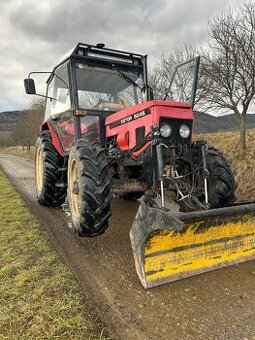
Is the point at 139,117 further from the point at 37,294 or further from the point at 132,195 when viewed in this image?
the point at 132,195

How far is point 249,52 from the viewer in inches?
347

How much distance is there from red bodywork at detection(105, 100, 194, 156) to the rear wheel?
2.19 feet

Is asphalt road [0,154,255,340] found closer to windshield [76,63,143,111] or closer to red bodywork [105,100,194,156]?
red bodywork [105,100,194,156]

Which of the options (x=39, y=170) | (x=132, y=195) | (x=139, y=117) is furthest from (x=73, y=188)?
(x=39, y=170)

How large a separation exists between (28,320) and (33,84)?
382 cm

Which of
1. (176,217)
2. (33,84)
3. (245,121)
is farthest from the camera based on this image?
(245,121)

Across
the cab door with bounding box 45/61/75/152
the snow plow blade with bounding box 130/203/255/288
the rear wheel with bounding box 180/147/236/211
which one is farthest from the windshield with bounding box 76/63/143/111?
the snow plow blade with bounding box 130/203/255/288

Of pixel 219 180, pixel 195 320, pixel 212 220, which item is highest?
pixel 219 180

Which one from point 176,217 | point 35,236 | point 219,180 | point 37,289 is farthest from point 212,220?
point 35,236

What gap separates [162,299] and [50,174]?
11.3ft

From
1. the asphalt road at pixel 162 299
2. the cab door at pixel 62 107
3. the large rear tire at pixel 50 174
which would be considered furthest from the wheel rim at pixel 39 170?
the asphalt road at pixel 162 299

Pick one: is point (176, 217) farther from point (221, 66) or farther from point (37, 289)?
point (221, 66)

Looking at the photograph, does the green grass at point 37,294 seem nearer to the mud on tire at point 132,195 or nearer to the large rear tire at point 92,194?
A: the large rear tire at point 92,194

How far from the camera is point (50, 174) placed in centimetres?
577
